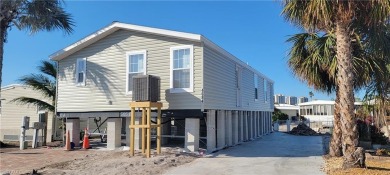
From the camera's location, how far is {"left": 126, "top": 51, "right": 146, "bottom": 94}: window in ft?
46.2

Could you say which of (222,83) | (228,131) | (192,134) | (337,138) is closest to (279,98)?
(228,131)

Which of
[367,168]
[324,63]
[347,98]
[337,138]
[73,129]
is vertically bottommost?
[367,168]

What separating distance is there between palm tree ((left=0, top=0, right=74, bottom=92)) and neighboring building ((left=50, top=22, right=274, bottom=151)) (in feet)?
4.67

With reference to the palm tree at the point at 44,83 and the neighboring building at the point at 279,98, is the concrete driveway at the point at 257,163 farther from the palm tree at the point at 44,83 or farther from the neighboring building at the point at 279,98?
the neighboring building at the point at 279,98

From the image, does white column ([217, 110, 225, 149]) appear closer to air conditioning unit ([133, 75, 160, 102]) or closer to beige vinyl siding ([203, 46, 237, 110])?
beige vinyl siding ([203, 46, 237, 110])

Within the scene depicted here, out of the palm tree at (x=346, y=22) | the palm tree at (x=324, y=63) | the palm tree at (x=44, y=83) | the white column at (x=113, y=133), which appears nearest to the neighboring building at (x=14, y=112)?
the palm tree at (x=44, y=83)

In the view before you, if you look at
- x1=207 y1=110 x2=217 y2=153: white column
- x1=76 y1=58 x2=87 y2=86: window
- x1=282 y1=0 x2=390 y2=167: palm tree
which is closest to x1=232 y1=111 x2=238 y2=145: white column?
x1=207 y1=110 x2=217 y2=153: white column

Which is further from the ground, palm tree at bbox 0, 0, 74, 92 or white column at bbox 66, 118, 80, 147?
palm tree at bbox 0, 0, 74, 92

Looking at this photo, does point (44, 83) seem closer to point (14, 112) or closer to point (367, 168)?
point (14, 112)

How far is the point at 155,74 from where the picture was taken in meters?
13.7

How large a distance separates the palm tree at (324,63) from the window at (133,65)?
19.3ft

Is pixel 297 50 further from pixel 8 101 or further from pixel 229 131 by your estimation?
pixel 8 101

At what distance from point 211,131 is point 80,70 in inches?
262

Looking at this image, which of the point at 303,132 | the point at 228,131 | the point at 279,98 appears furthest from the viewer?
the point at 279,98
